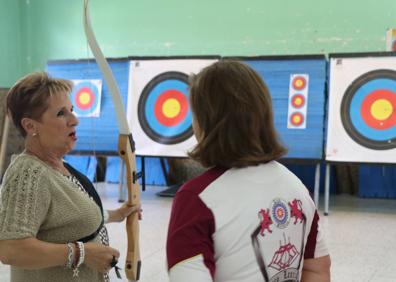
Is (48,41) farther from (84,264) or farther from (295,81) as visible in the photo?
(84,264)

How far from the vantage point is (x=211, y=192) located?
2.24 feet

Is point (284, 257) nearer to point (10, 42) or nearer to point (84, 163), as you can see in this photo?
point (84, 163)

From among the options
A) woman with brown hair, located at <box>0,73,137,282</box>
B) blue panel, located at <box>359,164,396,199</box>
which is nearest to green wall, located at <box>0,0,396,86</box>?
blue panel, located at <box>359,164,396,199</box>

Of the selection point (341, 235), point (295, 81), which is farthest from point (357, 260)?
point (295, 81)

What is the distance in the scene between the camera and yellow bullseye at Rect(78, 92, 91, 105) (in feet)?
12.4

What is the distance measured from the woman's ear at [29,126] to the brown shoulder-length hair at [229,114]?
0.41 metres

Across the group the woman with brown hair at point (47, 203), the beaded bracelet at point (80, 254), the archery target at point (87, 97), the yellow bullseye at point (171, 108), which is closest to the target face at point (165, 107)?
the yellow bullseye at point (171, 108)

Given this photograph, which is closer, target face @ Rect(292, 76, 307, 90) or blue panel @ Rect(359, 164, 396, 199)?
target face @ Rect(292, 76, 307, 90)

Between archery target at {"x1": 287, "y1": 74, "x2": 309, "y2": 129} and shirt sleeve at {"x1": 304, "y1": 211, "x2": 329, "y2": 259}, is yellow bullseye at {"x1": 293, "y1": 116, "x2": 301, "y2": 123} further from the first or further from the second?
shirt sleeve at {"x1": 304, "y1": 211, "x2": 329, "y2": 259}

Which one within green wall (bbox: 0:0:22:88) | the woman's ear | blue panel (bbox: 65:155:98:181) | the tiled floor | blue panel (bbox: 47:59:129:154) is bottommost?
the tiled floor

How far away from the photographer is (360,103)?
3.21 m

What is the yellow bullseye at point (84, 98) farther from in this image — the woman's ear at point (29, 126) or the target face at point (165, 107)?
the woman's ear at point (29, 126)

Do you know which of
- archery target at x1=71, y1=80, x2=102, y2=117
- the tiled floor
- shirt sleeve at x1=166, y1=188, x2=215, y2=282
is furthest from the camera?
archery target at x1=71, y1=80, x2=102, y2=117

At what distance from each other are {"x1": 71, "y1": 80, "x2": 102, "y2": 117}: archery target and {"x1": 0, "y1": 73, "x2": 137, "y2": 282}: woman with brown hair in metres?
2.71
